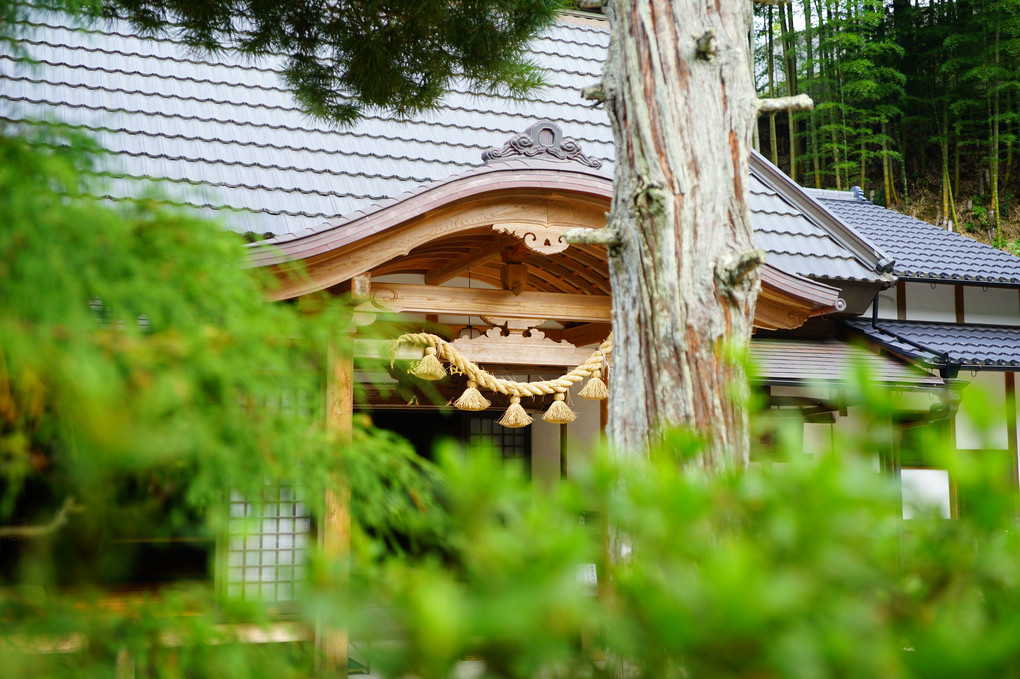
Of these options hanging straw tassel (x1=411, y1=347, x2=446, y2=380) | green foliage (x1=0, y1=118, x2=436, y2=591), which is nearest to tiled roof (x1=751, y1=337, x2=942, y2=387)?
hanging straw tassel (x1=411, y1=347, x2=446, y2=380)

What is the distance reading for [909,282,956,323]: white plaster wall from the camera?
8.97m

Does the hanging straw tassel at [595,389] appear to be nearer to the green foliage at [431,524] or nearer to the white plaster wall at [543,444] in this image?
the white plaster wall at [543,444]

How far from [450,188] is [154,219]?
348 cm

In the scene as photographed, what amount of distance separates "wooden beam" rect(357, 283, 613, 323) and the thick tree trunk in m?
2.34

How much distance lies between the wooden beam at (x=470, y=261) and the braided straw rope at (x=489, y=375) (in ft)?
1.75

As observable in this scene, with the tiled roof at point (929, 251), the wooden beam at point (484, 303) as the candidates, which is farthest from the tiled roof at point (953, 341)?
the wooden beam at point (484, 303)

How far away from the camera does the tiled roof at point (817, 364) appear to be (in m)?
6.62

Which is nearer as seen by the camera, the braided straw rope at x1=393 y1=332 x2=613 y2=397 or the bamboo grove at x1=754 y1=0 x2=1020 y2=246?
the braided straw rope at x1=393 y1=332 x2=613 y2=397

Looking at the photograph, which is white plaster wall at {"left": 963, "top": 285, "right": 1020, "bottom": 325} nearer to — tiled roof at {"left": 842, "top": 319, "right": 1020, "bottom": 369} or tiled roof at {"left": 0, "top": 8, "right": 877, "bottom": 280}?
tiled roof at {"left": 842, "top": 319, "right": 1020, "bottom": 369}

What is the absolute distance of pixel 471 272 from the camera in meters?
6.95

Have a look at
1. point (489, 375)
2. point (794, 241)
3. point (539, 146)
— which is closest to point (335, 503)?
point (489, 375)

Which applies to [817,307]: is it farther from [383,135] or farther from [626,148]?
[383,135]

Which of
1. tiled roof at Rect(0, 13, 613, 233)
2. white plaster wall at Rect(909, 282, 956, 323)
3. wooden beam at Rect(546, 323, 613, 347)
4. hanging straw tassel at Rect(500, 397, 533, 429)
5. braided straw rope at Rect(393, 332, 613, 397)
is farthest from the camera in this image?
white plaster wall at Rect(909, 282, 956, 323)

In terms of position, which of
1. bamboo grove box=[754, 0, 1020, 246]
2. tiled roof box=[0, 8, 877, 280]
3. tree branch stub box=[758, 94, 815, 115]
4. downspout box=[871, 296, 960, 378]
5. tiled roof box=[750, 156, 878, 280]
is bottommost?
downspout box=[871, 296, 960, 378]
